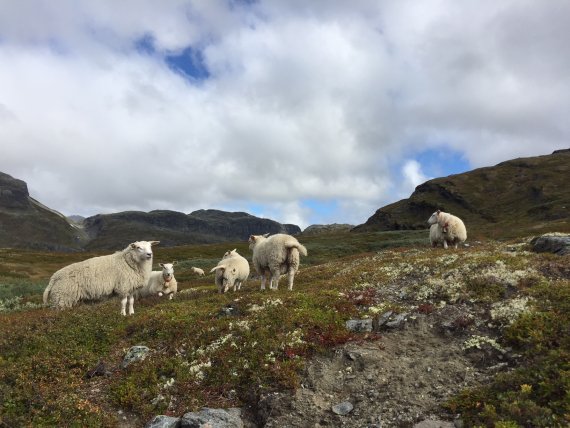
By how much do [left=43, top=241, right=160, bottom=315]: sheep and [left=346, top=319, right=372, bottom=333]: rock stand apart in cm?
892

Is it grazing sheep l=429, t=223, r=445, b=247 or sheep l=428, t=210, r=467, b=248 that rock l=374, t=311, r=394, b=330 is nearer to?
sheep l=428, t=210, r=467, b=248

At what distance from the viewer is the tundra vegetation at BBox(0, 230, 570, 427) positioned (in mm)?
8578

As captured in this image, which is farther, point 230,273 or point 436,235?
point 436,235

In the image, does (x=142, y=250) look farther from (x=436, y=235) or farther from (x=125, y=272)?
(x=436, y=235)

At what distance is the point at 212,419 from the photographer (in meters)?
9.11

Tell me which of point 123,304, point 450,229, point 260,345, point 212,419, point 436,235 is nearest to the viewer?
point 212,419

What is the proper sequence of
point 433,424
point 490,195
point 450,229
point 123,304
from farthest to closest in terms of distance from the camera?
point 490,195 < point 450,229 < point 123,304 < point 433,424

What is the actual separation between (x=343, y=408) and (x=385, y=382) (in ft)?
4.07

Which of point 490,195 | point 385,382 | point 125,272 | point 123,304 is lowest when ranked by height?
point 385,382

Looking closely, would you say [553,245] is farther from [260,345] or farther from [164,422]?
[164,422]

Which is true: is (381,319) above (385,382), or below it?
above

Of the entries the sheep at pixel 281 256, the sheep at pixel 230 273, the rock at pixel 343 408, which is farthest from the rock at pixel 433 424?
the sheep at pixel 230 273

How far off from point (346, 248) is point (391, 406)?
55238 millimetres

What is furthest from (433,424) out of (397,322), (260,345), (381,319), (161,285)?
(161,285)
